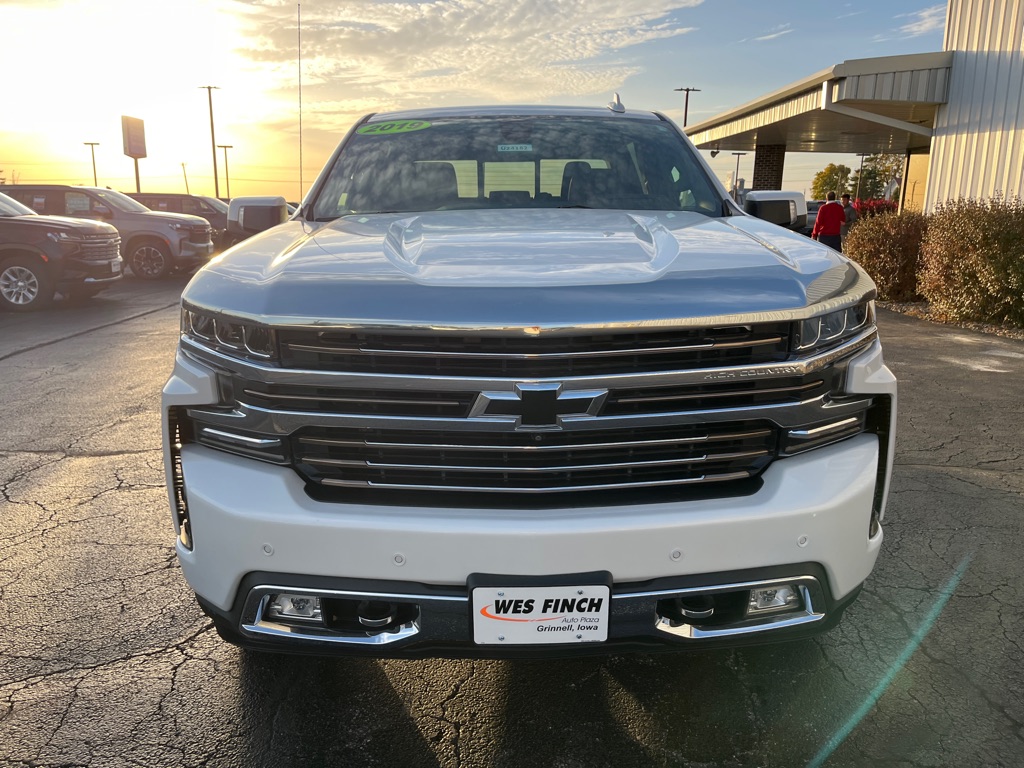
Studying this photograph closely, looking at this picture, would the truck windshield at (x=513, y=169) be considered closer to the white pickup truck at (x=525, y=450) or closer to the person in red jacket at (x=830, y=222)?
the white pickup truck at (x=525, y=450)

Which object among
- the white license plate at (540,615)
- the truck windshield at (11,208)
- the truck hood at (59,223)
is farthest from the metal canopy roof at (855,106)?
the white license plate at (540,615)

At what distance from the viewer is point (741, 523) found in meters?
1.93

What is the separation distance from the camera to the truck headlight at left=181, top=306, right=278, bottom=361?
1.95m

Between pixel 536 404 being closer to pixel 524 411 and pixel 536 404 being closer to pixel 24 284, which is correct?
pixel 524 411

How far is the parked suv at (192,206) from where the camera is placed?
65.3 ft

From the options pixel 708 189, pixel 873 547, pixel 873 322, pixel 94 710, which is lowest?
pixel 94 710

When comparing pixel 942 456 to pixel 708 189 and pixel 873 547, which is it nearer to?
pixel 708 189

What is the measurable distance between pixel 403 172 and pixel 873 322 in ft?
6.66

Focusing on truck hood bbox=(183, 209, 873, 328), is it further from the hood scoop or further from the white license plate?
the white license plate

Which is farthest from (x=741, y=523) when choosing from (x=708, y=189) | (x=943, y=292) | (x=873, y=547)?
(x=943, y=292)

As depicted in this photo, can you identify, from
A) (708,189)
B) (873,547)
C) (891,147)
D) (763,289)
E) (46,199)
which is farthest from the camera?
(891,147)

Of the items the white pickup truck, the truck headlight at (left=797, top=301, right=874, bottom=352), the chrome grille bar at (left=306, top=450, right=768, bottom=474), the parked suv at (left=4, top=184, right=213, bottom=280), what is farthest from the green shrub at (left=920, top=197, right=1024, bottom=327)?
the parked suv at (left=4, top=184, right=213, bottom=280)

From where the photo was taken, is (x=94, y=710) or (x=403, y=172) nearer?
(x=94, y=710)

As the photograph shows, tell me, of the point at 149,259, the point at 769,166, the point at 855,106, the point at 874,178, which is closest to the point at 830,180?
the point at 874,178
